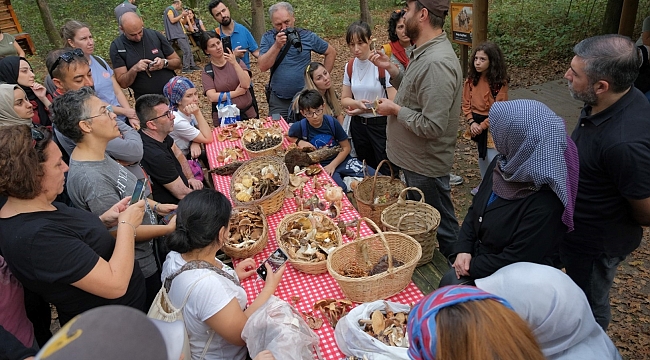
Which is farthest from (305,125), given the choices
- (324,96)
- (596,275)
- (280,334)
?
(596,275)

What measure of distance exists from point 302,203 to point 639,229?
93.7 inches

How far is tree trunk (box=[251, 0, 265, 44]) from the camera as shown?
9.69 m

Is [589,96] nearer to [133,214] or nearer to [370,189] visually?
[370,189]

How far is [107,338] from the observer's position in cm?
80

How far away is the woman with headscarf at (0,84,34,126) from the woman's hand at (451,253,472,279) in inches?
134

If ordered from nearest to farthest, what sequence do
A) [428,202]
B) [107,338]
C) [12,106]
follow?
[107,338] < [12,106] < [428,202]

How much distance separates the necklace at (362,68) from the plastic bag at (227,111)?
182 centimetres

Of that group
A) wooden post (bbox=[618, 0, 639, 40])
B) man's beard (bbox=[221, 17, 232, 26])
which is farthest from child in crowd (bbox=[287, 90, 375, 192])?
wooden post (bbox=[618, 0, 639, 40])

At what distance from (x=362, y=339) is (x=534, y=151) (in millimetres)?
1278

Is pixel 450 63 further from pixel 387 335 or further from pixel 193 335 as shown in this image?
pixel 193 335

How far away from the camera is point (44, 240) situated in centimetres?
173

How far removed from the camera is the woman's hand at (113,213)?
2352mm

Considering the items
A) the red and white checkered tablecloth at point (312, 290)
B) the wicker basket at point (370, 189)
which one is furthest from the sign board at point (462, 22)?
the red and white checkered tablecloth at point (312, 290)

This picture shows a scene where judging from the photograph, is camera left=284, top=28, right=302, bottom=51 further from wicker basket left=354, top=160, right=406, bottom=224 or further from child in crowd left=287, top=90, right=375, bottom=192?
wicker basket left=354, top=160, right=406, bottom=224
